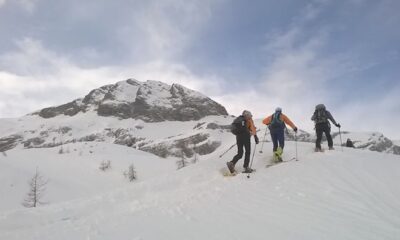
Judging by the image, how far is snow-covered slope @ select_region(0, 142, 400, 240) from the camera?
6.79 meters

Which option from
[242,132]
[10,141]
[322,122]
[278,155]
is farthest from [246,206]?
[10,141]

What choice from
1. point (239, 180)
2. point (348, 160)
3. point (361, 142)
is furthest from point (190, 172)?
point (361, 142)

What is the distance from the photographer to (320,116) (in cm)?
1474

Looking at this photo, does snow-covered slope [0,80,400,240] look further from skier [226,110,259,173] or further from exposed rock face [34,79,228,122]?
exposed rock face [34,79,228,122]

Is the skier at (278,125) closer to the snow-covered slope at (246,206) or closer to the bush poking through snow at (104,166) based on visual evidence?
the snow-covered slope at (246,206)

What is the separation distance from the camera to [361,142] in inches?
6432

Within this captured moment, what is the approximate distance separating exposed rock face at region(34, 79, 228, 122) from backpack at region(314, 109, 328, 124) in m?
158

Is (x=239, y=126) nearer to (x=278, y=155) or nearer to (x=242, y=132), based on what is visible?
(x=242, y=132)

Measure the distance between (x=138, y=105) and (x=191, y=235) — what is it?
178238mm

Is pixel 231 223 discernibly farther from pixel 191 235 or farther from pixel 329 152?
pixel 329 152

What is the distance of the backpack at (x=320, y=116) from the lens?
1467 centimetres

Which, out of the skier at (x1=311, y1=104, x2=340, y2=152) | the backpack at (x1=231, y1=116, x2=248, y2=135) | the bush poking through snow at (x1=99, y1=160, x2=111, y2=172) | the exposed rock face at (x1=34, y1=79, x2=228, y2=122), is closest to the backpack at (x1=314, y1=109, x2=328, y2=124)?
the skier at (x1=311, y1=104, x2=340, y2=152)

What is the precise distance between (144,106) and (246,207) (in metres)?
175

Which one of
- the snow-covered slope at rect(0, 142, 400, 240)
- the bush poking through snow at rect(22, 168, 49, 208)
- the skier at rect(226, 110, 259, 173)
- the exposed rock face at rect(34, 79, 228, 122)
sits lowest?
the bush poking through snow at rect(22, 168, 49, 208)
